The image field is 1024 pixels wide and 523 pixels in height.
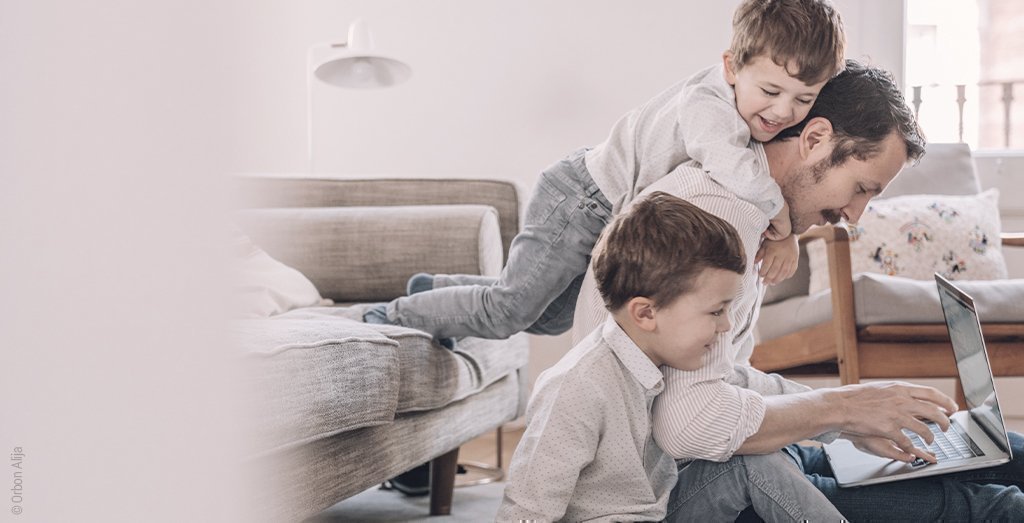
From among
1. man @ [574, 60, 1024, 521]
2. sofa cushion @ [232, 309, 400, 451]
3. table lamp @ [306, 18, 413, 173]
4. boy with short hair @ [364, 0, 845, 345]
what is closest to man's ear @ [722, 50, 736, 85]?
boy with short hair @ [364, 0, 845, 345]

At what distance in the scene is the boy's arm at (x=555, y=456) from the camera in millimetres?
981

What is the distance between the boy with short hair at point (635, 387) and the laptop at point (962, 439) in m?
0.21

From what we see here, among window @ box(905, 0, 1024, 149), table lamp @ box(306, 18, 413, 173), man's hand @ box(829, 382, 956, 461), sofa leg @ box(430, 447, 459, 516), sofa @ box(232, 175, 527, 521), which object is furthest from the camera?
window @ box(905, 0, 1024, 149)

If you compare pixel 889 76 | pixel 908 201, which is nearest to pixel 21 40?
pixel 889 76

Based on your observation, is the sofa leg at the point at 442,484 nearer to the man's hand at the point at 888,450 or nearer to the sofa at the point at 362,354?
the sofa at the point at 362,354

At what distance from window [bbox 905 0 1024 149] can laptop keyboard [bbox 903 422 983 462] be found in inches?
93.0

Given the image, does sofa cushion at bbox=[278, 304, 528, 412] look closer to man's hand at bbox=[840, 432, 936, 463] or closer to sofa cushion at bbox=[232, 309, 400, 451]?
sofa cushion at bbox=[232, 309, 400, 451]

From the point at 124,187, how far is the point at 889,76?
124cm

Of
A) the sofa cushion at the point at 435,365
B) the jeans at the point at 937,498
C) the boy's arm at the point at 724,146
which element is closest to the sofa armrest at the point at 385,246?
the sofa cushion at the point at 435,365

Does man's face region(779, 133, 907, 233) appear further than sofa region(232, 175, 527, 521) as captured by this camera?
Yes

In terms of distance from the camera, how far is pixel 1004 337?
7.40 ft

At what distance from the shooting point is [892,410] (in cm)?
107

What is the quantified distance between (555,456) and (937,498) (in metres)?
0.53

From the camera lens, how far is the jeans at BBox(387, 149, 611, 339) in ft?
4.88
